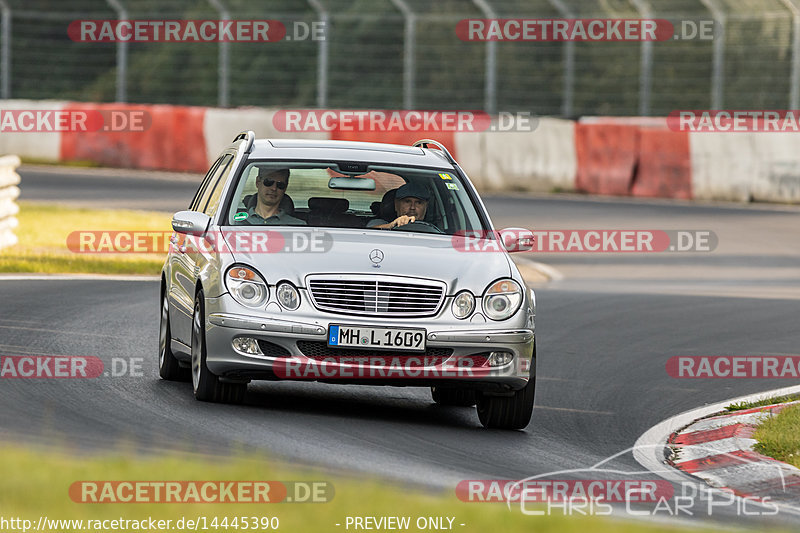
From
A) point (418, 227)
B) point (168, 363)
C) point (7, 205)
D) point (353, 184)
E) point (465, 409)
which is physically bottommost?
point (465, 409)

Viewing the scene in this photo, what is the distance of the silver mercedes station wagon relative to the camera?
30.5ft

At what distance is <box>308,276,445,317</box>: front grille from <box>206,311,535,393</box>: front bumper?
0.44 feet

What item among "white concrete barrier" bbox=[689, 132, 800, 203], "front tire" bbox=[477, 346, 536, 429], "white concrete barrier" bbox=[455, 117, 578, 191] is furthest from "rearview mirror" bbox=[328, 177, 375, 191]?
"white concrete barrier" bbox=[455, 117, 578, 191]

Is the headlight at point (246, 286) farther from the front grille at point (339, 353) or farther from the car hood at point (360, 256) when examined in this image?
the front grille at point (339, 353)

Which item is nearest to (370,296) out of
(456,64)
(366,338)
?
(366,338)

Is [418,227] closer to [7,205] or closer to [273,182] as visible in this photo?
[273,182]

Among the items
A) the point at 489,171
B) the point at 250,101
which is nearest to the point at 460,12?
the point at 489,171

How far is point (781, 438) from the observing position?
9.40m

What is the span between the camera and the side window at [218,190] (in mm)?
10531

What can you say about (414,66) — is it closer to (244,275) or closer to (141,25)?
(141,25)

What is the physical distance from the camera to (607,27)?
1409 inches

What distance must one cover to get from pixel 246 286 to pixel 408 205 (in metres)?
1.51

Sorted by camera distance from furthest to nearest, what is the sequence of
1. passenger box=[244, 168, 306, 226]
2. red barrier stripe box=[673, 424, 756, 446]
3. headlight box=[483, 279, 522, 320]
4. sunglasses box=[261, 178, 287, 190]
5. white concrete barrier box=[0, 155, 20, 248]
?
white concrete barrier box=[0, 155, 20, 248] → sunglasses box=[261, 178, 287, 190] → passenger box=[244, 168, 306, 226] → red barrier stripe box=[673, 424, 756, 446] → headlight box=[483, 279, 522, 320]

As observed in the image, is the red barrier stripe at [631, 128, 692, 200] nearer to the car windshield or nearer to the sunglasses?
the car windshield
